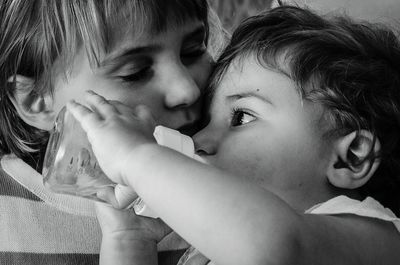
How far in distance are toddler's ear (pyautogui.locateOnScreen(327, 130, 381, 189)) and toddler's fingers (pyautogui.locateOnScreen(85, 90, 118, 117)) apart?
1.20 ft

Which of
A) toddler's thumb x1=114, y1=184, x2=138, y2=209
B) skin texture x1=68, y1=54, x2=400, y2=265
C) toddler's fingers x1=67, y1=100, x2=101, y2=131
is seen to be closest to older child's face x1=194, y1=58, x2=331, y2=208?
skin texture x1=68, y1=54, x2=400, y2=265

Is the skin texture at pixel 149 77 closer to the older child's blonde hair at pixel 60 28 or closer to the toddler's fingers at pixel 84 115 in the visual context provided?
the older child's blonde hair at pixel 60 28

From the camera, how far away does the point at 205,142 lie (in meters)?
1.16

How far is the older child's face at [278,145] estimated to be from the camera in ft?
3.71

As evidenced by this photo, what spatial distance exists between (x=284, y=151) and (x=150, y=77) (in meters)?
0.24

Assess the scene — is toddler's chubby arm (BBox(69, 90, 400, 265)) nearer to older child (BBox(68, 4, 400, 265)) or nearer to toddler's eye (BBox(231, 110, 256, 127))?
older child (BBox(68, 4, 400, 265))

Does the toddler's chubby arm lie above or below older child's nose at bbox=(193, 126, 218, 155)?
above

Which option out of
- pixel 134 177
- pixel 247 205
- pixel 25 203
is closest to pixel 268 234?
pixel 247 205

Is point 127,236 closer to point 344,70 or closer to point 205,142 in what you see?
point 205,142

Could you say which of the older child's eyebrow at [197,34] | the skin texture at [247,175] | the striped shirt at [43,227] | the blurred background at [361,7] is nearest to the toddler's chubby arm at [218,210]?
the skin texture at [247,175]

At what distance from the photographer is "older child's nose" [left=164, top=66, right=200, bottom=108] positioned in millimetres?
1163

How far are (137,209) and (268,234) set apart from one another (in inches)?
A: 16.7

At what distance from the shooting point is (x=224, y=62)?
49.4 inches

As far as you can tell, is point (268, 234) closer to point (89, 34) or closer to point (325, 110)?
point (325, 110)
